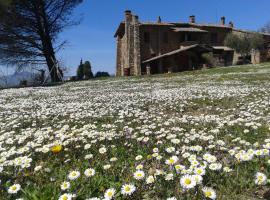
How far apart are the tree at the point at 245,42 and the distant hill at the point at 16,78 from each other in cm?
3690

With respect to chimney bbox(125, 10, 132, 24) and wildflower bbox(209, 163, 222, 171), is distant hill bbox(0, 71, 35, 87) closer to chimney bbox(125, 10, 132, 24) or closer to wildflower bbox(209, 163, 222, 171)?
chimney bbox(125, 10, 132, 24)

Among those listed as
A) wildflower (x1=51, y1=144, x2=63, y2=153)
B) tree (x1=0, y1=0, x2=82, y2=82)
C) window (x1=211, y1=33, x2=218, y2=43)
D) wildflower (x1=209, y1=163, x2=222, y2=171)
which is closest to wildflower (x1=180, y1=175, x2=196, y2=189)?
wildflower (x1=209, y1=163, x2=222, y2=171)

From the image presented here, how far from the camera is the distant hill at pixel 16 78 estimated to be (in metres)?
43.6

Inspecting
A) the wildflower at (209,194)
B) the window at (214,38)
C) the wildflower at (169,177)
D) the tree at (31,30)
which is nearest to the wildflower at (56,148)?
the wildflower at (169,177)

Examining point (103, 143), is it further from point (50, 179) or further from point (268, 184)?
point (268, 184)

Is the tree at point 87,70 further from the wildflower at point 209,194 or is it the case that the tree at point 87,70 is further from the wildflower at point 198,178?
the wildflower at point 209,194

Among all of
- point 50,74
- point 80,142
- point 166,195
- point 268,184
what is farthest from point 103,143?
point 50,74

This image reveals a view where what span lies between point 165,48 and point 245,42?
48.7 feet

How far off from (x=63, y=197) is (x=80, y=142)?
2392mm

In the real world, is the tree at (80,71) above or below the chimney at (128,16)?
below

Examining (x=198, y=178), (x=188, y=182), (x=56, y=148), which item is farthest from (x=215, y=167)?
(x=56, y=148)

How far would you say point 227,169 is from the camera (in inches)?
130

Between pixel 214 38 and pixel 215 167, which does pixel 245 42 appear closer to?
pixel 214 38

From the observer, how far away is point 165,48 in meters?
57.5
